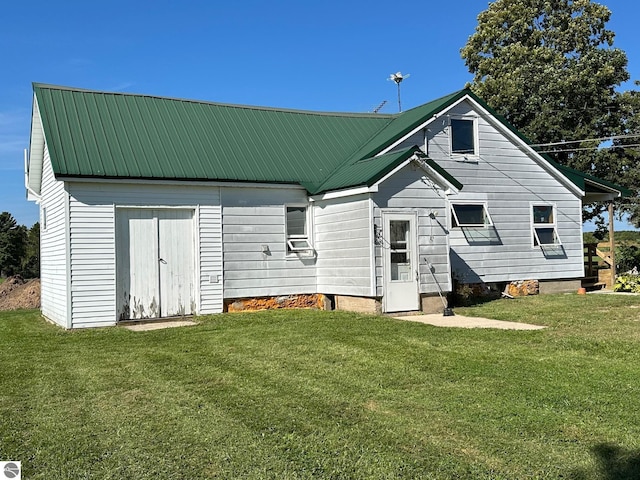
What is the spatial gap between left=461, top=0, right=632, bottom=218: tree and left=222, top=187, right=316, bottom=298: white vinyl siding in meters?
14.3

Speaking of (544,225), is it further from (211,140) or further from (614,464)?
(614,464)

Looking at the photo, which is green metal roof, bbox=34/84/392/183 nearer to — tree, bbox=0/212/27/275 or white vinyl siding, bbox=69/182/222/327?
white vinyl siding, bbox=69/182/222/327

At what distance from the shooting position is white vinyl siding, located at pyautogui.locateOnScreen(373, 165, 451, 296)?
13.7 m

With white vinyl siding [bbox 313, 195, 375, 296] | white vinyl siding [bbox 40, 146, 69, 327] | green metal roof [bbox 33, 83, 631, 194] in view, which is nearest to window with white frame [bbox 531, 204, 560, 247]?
green metal roof [bbox 33, 83, 631, 194]

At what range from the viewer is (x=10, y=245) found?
1556 inches

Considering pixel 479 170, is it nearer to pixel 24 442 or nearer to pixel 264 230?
pixel 264 230

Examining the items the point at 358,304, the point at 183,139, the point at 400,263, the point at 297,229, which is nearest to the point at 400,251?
the point at 400,263

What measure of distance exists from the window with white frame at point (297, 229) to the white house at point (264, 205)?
1.9 inches

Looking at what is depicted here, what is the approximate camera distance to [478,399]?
252 inches

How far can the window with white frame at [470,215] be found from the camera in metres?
16.9

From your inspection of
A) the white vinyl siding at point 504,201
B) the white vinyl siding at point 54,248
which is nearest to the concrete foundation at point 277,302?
the white vinyl siding at point 54,248

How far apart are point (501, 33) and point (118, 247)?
22.9 m

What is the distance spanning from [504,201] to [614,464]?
Result: 13.4 meters

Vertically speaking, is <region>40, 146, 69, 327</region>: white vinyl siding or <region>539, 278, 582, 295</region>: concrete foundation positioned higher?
<region>40, 146, 69, 327</region>: white vinyl siding
